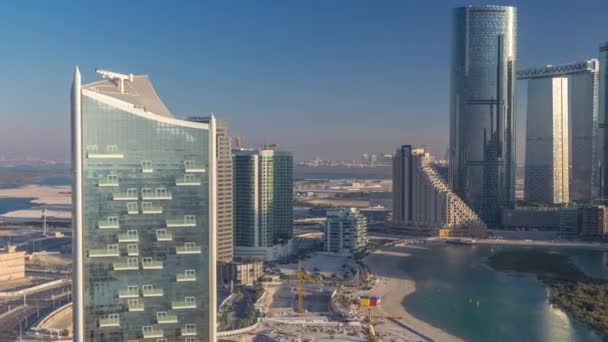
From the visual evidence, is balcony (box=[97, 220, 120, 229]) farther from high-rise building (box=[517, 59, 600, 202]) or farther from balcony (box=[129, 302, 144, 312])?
high-rise building (box=[517, 59, 600, 202])

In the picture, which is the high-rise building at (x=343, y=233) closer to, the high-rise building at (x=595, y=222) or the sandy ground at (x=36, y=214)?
the high-rise building at (x=595, y=222)

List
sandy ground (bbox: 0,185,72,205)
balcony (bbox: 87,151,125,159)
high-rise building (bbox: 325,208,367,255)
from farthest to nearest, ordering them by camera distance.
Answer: sandy ground (bbox: 0,185,72,205) < high-rise building (bbox: 325,208,367,255) < balcony (bbox: 87,151,125,159)

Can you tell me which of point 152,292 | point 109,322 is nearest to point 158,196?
point 152,292

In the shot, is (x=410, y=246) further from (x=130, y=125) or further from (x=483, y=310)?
→ (x=130, y=125)

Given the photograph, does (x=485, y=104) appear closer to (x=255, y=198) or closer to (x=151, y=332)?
(x=255, y=198)

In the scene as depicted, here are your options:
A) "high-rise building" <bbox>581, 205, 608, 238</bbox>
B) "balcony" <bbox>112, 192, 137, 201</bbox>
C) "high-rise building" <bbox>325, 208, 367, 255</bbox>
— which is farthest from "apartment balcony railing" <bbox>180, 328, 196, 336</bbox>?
"high-rise building" <bbox>581, 205, 608, 238</bbox>

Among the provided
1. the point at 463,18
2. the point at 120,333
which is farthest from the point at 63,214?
the point at 120,333

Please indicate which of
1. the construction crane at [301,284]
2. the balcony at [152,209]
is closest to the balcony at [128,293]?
the balcony at [152,209]
